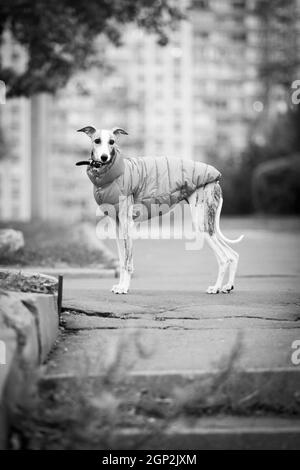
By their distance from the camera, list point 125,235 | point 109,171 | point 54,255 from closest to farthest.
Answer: point 109,171 → point 125,235 → point 54,255

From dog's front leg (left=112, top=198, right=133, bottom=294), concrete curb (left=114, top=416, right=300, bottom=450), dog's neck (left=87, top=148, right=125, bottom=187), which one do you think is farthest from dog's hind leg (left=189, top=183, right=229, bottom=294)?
concrete curb (left=114, top=416, right=300, bottom=450)

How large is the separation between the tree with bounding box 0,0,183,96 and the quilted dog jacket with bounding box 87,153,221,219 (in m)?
10.7

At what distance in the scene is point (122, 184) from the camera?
22.4 ft

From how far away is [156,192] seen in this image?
6.97 m

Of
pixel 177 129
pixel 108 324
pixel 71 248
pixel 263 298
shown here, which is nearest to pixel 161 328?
pixel 108 324

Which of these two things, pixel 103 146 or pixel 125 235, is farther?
pixel 125 235

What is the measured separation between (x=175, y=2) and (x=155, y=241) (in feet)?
29.3

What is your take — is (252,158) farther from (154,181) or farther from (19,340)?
(19,340)

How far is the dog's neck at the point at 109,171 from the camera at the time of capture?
6691 millimetres

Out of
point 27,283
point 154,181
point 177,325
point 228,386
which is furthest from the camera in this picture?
point 154,181

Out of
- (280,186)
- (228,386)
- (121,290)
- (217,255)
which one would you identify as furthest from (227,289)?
(280,186)

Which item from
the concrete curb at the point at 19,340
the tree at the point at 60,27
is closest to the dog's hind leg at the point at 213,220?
the concrete curb at the point at 19,340

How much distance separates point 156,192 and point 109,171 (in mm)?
562
